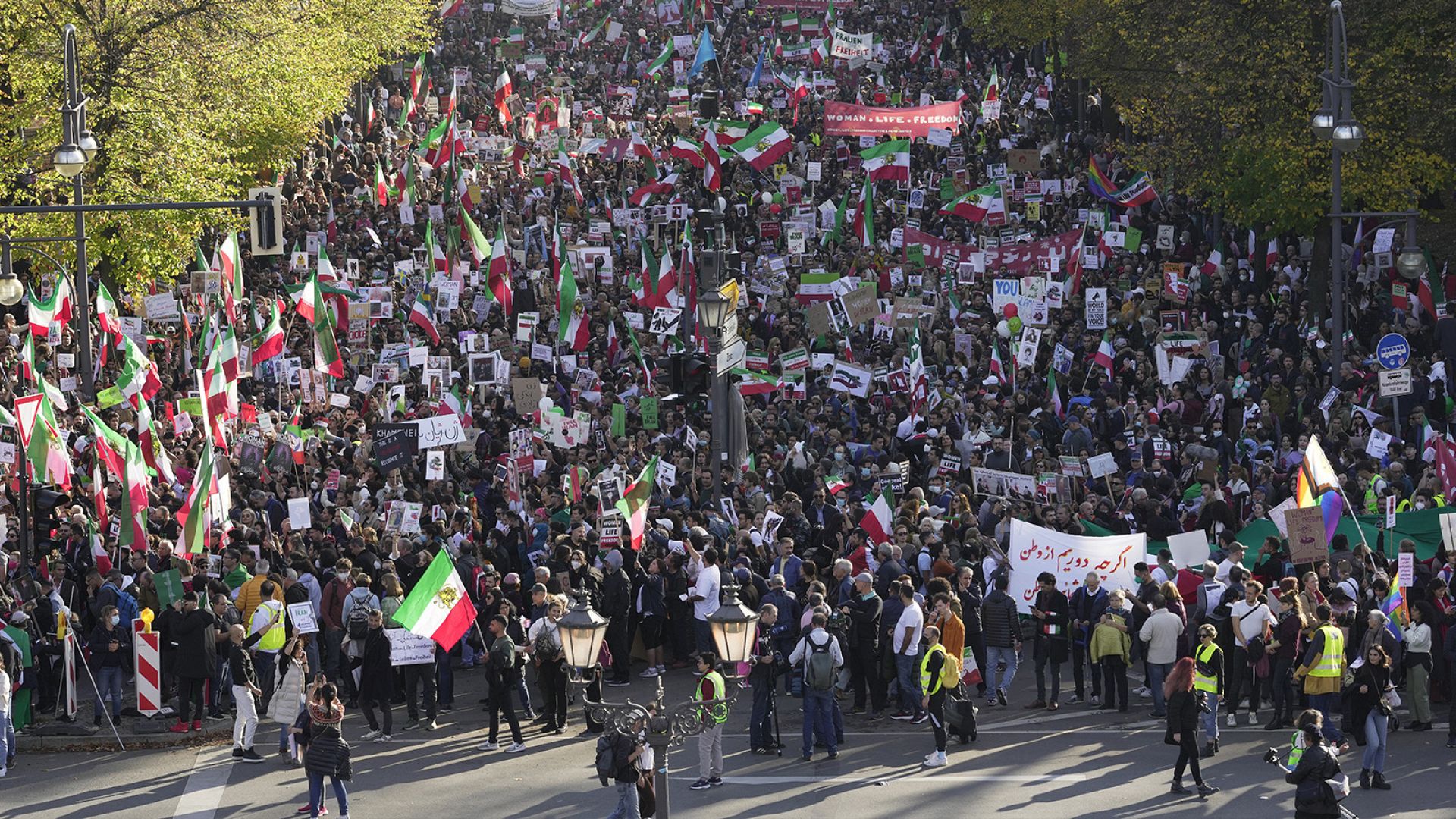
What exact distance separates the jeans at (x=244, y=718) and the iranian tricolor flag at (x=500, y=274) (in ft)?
50.1

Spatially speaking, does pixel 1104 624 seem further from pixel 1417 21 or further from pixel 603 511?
pixel 1417 21

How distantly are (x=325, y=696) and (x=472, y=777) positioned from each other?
1.97 meters

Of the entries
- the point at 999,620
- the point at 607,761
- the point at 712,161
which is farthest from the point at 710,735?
the point at 712,161

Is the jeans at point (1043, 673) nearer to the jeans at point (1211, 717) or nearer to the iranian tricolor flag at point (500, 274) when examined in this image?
the jeans at point (1211, 717)

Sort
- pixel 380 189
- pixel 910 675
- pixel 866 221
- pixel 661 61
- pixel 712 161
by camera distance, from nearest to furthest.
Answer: pixel 910 675
pixel 866 221
pixel 712 161
pixel 380 189
pixel 661 61

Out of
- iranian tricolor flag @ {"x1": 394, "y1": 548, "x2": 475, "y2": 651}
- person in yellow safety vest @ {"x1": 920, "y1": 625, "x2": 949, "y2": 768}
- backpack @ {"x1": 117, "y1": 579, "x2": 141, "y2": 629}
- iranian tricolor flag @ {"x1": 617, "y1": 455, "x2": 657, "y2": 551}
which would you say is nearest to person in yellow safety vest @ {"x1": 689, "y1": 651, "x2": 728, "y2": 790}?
person in yellow safety vest @ {"x1": 920, "y1": 625, "x2": 949, "y2": 768}

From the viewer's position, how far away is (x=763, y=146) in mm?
41000

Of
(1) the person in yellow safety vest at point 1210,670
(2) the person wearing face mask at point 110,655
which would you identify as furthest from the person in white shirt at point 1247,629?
(2) the person wearing face mask at point 110,655

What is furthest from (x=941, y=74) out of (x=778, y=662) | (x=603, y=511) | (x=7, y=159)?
(x=778, y=662)

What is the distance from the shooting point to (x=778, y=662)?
19969mm

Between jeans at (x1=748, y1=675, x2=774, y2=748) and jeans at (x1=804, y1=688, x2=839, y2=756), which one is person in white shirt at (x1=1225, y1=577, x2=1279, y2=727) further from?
jeans at (x1=748, y1=675, x2=774, y2=748)

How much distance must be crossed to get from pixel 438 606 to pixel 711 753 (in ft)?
9.32

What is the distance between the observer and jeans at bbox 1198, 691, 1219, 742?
60.6 ft

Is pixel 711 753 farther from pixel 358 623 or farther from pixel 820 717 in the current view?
pixel 358 623
